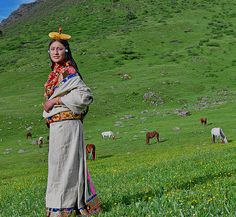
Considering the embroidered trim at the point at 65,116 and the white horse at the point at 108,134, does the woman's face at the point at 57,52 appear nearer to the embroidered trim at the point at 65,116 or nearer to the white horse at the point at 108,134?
the embroidered trim at the point at 65,116

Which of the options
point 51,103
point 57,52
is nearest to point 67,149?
point 51,103

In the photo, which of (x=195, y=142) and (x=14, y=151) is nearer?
(x=195, y=142)

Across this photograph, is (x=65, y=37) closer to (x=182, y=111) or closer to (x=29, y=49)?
(x=182, y=111)

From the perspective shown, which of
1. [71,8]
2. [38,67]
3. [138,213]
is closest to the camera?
[138,213]

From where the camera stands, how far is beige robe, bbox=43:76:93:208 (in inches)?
324

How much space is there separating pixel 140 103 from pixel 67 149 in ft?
187

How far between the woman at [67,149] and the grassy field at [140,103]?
712 mm

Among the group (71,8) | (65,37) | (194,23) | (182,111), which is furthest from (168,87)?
(71,8)

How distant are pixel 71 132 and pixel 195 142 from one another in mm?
32480

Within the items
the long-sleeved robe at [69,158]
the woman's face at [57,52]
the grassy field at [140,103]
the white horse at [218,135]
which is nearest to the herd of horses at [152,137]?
the white horse at [218,135]

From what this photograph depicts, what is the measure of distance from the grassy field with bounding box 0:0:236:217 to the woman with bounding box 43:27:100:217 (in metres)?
0.71

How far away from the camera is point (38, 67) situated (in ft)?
299

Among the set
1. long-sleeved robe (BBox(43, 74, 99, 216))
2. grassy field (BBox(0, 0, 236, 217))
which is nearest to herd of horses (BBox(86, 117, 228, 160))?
grassy field (BBox(0, 0, 236, 217))

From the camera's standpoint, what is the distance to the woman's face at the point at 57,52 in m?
8.75
